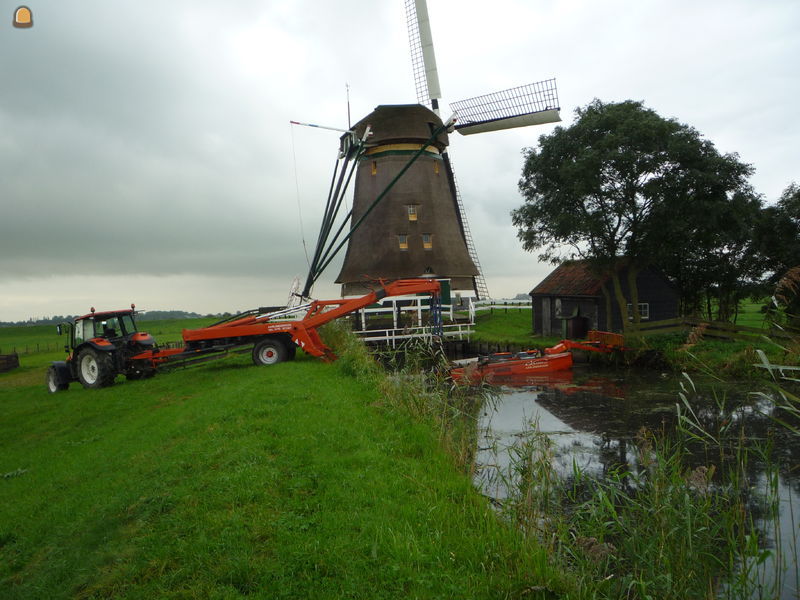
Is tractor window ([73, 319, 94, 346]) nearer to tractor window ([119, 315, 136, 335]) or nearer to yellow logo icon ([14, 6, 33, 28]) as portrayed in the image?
tractor window ([119, 315, 136, 335])

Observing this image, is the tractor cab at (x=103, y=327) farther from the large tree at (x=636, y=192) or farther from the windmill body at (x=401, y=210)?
the large tree at (x=636, y=192)

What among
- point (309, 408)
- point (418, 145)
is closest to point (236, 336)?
point (309, 408)

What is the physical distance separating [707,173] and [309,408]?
56.7 ft

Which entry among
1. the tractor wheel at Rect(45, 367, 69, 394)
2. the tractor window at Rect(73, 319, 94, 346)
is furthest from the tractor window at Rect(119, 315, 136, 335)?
the tractor wheel at Rect(45, 367, 69, 394)

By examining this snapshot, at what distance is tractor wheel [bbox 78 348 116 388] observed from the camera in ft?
47.0

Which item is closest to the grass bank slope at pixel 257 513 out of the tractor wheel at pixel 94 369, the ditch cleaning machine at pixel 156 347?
Result: the tractor wheel at pixel 94 369

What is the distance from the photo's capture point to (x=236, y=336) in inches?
603

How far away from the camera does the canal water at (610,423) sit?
660cm

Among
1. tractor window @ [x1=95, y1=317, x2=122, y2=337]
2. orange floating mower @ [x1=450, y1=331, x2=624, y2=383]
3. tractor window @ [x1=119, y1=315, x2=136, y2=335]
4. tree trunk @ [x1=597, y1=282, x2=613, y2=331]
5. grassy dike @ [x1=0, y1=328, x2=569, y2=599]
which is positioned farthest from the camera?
tree trunk @ [x1=597, y1=282, x2=613, y2=331]

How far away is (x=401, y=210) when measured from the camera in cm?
2614

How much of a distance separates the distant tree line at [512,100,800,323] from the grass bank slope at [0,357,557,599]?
597 inches

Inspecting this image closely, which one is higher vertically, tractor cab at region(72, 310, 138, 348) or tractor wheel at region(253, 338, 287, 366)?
tractor cab at region(72, 310, 138, 348)

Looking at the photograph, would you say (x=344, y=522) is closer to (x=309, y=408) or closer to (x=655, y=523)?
(x=655, y=523)

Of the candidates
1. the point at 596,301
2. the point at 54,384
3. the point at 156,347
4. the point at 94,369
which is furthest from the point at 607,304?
the point at 54,384
